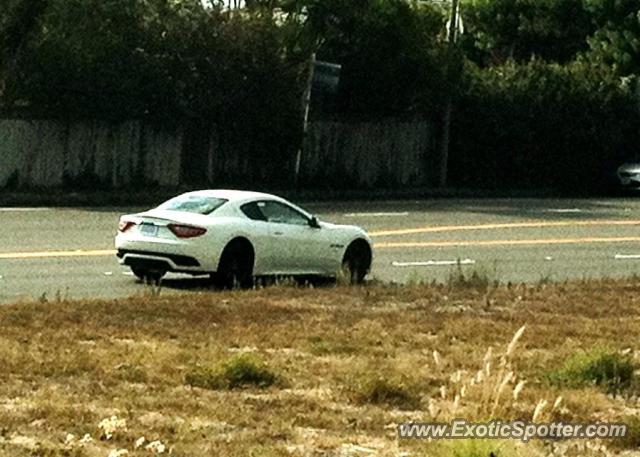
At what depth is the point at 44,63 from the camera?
40.4 meters

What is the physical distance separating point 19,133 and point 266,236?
57.5 ft

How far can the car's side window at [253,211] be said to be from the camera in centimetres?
2409

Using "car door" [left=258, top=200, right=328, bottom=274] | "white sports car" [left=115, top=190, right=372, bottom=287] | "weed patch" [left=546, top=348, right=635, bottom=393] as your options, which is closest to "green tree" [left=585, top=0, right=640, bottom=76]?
"white sports car" [left=115, top=190, right=372, bottom=287]

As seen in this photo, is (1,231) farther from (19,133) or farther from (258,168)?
(258,168)

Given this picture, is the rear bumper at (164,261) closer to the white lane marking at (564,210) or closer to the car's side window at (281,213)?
the car's side window at (281,213)

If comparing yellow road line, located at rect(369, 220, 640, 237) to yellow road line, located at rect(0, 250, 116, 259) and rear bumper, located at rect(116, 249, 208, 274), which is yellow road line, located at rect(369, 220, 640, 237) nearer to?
yellow road line, located at rect(0, 250, 116, 259)

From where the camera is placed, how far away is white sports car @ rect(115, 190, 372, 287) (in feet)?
76.3

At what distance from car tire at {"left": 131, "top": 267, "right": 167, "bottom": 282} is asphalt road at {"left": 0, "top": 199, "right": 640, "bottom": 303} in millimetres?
132

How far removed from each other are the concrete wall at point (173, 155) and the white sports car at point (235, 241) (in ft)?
53.3

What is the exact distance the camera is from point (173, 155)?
142ft

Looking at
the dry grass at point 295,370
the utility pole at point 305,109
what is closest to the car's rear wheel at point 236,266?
the dry grass at point 295,370

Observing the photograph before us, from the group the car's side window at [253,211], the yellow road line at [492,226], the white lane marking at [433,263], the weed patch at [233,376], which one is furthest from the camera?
the yellow road line at [492,226]

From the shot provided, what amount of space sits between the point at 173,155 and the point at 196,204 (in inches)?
762

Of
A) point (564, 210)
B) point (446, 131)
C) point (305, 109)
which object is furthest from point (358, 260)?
point (446, 131)
